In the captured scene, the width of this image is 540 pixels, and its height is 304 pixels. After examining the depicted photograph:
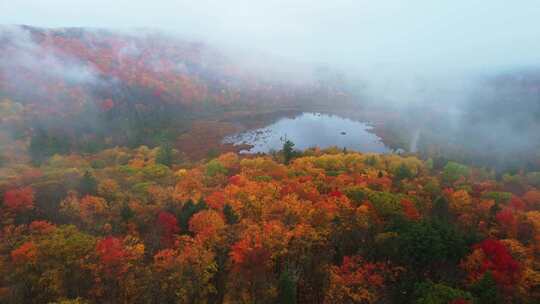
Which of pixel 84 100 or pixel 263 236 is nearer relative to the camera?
pixel 263 236

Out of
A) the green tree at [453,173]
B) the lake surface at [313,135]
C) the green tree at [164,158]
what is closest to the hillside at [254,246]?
the green tree at [453,173]

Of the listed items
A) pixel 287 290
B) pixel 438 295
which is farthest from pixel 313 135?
pixel 438 295

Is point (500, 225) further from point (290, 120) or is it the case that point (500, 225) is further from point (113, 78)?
point (113, 78)

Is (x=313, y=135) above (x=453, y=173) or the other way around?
the other way around

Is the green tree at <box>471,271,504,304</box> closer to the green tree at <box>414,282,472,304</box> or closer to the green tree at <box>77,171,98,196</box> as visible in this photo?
the green tree at <box>414,282,472,304</box>

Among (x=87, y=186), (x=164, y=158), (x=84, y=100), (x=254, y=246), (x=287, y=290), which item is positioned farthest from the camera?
(x=84, y=100)

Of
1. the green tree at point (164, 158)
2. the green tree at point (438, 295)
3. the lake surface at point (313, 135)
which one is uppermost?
the green tree at point (438, 295)

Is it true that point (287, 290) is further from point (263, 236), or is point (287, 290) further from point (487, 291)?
point (487, 291)

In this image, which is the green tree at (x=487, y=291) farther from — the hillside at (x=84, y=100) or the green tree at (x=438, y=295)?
the hillside at (x=84, y=100)

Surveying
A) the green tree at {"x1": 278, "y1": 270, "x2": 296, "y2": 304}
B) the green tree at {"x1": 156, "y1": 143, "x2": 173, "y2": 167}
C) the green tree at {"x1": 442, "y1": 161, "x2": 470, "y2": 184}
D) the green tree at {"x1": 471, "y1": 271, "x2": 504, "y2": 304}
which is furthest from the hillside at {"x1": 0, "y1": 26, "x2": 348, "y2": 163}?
the green tree at {"x1": 471, "y1": 271, "x2": 504, "y2": 304}
